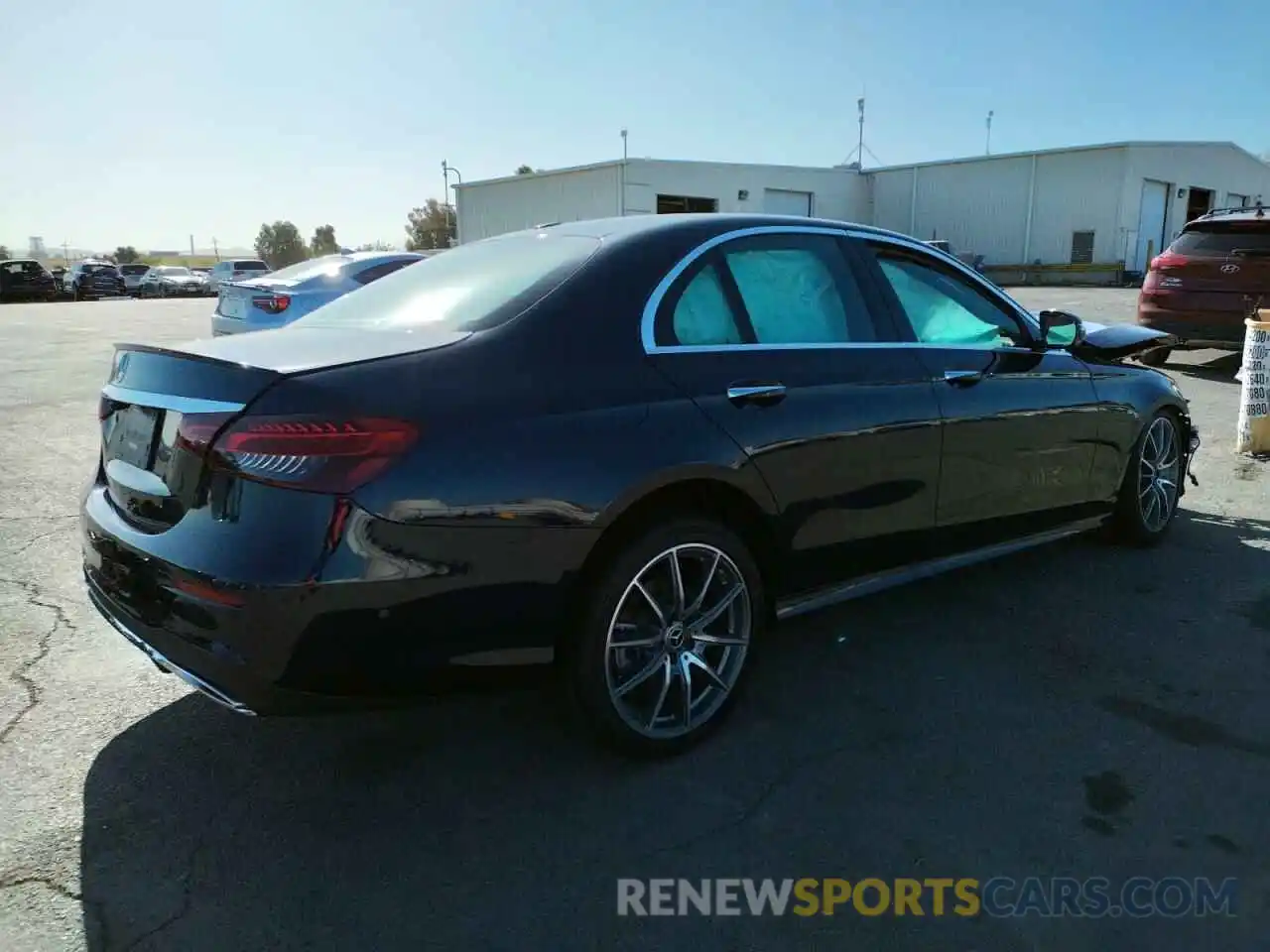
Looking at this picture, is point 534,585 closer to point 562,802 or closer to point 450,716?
point 562,802

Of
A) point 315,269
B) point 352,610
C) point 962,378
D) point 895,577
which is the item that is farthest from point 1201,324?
point 352,610

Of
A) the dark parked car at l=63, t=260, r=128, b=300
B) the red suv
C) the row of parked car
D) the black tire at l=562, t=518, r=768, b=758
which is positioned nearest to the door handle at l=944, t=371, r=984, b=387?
the black tire at l=562, t=518, r=768, b=758

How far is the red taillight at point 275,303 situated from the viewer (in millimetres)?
9062

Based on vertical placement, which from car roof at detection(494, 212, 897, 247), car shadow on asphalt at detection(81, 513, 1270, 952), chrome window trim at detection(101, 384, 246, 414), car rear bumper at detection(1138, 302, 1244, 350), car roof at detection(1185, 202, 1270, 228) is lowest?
car shadow on asphalt at detection(81, 513, 1270, 952)

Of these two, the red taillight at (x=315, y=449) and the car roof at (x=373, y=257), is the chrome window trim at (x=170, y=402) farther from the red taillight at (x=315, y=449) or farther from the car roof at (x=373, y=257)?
the car roof at (x=373, y=257)

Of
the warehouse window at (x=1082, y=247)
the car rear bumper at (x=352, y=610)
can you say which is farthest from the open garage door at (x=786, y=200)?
the car rear bumper at (x=352, y=610)

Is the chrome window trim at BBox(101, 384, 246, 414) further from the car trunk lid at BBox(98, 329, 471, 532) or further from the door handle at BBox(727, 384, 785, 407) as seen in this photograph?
the door handle at BBox(727, 384, 785, 407)

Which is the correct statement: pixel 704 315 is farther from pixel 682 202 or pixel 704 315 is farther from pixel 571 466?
pixel 682 202

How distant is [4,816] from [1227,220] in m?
12.4

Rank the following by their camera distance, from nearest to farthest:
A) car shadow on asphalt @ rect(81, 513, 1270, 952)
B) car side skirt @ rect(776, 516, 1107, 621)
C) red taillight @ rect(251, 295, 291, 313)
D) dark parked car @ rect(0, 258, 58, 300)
Answer: car shadow on asphalt @ rect(81, 513, 1270, 952) → car side skirt @ rect(776, 516, 1107, 621) → red taillight @ rect(251, 295, 291, 313) → dark parked car @ rect(0, 258, 58, 300)

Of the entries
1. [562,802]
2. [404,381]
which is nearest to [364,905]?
[562,802]

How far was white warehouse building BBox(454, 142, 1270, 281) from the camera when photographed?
34.9m

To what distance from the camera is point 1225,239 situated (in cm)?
1070

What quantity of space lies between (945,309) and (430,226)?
76.2 m
